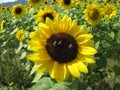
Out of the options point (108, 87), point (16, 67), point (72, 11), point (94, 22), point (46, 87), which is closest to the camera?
point (46, 87)

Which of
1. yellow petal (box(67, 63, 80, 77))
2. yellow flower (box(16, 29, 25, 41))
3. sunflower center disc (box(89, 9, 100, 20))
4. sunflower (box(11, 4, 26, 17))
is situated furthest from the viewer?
sunflower (box(11, 4, 26, 17))

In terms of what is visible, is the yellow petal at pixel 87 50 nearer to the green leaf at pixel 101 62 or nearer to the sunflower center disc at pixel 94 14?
the green leaf at pixel 101 62

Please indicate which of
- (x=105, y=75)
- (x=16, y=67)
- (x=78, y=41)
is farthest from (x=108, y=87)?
(x=78, y=41)

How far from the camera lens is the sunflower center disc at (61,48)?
103 inches

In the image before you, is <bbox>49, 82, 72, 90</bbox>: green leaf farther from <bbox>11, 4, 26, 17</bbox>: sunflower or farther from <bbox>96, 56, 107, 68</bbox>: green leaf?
<bbox>11, 4, 26, 17</bbox>: sunflower

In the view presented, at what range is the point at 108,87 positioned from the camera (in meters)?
5.46

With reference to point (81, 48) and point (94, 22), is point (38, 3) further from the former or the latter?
point (81, 48)

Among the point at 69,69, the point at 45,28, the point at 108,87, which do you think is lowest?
the point at 108,87

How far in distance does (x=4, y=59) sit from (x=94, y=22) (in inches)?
103

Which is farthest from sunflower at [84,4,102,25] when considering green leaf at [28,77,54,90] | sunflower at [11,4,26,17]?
sunflower at [11,4,26,17]

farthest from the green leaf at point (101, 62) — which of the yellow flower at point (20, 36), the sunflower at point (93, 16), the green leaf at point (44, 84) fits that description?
the yellow flower at point (20, 36)

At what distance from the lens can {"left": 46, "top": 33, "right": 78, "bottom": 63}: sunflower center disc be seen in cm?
261

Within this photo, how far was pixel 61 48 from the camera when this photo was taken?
260 centimetres

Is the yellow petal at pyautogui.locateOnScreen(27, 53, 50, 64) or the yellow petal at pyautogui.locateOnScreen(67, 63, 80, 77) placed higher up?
the yellow petal at pyautogui.locateOnScreen(27, 53, 50, 64)
